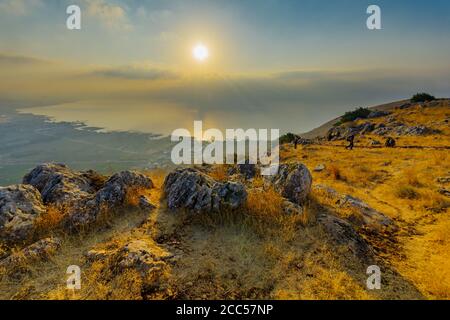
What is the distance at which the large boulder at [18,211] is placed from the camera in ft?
28.6

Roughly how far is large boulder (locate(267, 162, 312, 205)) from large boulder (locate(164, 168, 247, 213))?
2.12 m

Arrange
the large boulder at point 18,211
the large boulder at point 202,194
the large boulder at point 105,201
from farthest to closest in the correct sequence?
the large boulder at point 202,194, the large boulder at point 105,201, the large boulder at point 18,211

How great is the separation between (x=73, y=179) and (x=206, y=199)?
6.20 m

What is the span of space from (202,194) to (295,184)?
3.96 meters

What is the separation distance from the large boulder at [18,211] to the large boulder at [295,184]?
9.14 meters

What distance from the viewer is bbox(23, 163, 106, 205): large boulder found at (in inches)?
418

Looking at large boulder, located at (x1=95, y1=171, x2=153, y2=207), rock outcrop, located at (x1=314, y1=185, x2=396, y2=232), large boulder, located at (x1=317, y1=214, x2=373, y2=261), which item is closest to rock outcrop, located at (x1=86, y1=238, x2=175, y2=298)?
large boulder, located at (x1=95, y1=171, x2=153, y2=207)

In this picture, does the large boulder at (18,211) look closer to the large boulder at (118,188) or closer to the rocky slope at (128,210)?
the rocky slope at (128,210)

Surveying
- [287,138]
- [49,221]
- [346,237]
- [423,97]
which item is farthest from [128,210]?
[423,97]

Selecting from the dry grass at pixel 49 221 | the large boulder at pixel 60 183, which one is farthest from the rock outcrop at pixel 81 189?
the dry grass at pixel 49 221
